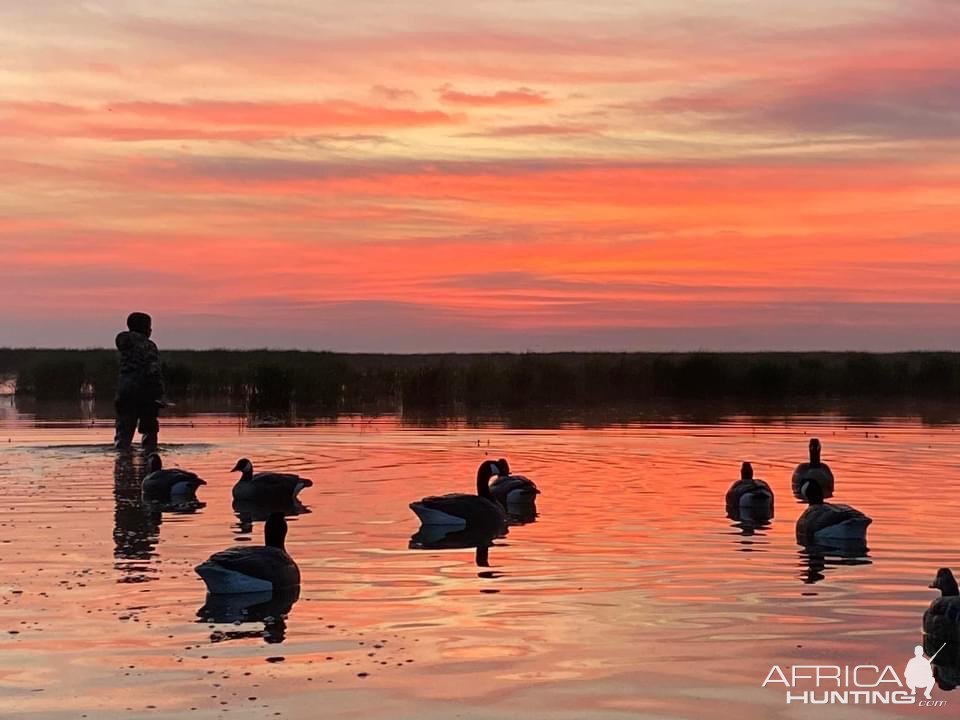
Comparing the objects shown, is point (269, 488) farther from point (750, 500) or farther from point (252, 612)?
point (252, 612)

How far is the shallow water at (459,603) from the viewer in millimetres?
11641

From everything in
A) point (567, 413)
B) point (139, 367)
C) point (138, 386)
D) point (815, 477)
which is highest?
point (139, 367)

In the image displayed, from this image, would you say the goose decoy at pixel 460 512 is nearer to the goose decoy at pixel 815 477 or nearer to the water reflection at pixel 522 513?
the water reflection at pixel 522 513

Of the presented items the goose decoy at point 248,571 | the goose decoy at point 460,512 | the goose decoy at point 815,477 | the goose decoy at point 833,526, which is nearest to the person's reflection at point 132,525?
the goose decoy at point 248,571

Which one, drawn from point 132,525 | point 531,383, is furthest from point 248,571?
point 531,383

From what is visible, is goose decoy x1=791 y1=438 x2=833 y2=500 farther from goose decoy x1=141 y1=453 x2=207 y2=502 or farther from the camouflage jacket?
the camouflage jacket

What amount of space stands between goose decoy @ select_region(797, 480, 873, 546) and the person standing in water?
2095cm

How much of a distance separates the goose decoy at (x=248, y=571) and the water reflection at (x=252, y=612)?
3.4 inches

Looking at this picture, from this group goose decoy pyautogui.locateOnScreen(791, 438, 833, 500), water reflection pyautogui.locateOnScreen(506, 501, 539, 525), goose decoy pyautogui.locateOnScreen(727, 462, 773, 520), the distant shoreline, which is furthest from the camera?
the distant shoreline

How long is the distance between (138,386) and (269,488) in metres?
14.1

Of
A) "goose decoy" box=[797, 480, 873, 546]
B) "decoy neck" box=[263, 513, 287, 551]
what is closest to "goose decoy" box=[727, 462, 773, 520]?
"goose decoy" box=[797, 480, 873, 546]

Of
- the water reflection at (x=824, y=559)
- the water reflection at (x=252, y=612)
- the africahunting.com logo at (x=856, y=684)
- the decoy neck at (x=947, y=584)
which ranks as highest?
the decoy neck at (x=947, y=584)

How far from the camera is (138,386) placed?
37625 millimetres

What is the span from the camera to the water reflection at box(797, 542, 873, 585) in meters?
17.6
